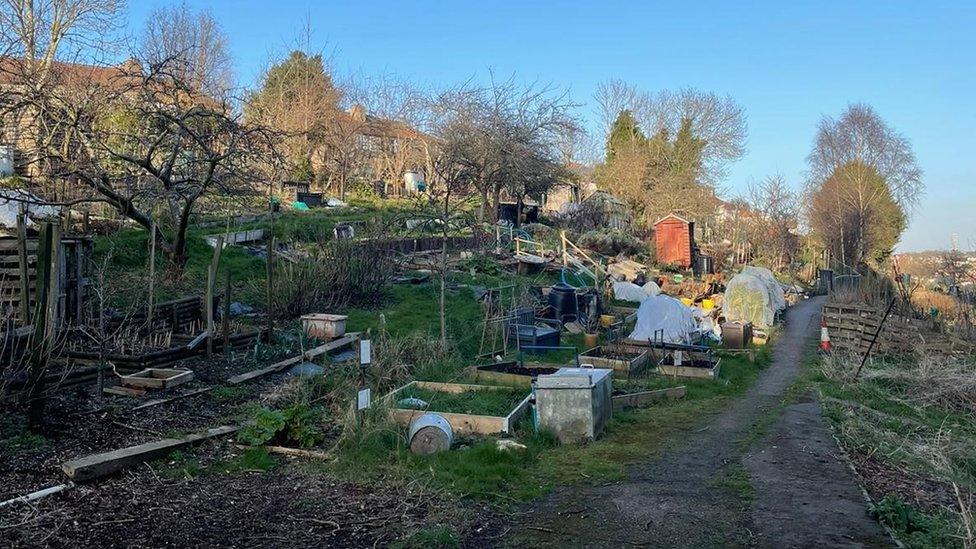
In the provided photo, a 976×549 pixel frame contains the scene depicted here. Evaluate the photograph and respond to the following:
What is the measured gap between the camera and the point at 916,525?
5.92 metres

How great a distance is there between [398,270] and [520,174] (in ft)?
53.9

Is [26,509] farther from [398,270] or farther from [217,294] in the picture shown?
[398,270]

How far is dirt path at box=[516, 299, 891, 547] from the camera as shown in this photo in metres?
5.66

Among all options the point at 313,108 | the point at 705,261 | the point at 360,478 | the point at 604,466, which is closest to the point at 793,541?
the point at 604,466

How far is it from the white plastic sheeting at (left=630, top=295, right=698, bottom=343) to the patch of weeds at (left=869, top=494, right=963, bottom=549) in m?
10.9

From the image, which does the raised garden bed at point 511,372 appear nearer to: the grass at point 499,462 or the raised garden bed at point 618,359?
the raised garden bed at point 618,359

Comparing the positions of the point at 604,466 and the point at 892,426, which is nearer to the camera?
the point at 604,466

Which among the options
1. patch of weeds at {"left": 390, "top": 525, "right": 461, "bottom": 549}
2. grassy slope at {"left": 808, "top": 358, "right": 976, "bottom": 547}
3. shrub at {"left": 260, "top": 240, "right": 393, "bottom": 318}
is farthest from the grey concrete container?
shrub at {"left": 260, "top": 240, "right": 393, "bottom": 318}

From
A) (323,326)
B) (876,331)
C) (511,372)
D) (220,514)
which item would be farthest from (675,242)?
(220,514)

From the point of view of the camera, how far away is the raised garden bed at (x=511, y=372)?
11125mm

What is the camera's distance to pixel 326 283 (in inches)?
619

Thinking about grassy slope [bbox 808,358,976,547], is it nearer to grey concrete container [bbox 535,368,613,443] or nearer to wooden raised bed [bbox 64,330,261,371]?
grey concrete container [bbox 535,368,613,443]

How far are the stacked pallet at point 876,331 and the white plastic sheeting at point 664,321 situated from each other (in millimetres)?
3365

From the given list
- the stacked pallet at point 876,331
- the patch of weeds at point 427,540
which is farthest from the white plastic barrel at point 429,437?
the stacked pallet at point 876,331
